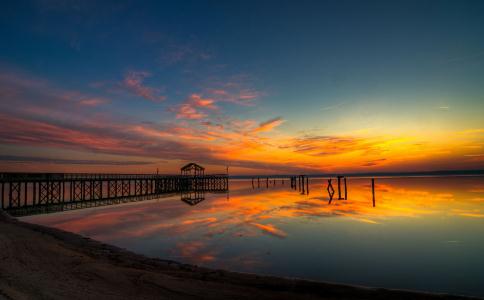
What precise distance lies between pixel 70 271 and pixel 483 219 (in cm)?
2862

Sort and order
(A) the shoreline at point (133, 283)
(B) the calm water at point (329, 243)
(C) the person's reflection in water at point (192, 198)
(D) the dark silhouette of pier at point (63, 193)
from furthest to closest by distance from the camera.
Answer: (C) the person's reflection in water at point (192, 198)
(D) the dark silhouette of pier at point (63, 193)
(B) the calm water at point (329, 243)
(A) the shoreline at point (133, 283)

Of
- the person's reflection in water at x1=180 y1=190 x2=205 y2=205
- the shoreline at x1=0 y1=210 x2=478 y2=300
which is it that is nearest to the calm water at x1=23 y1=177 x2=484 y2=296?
the shoreline at x1=0 y1=210 x2=478 y2=300

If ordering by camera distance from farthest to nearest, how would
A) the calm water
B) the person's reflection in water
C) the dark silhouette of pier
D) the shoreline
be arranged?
the person's reflection in water < the dark silhouette of pier < the calm water < the shoreline

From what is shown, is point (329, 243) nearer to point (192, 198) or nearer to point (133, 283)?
point (133, 283)

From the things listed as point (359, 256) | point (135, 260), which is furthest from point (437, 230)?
point (135, 260)

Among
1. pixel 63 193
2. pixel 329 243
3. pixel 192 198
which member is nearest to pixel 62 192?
pixel 63 193

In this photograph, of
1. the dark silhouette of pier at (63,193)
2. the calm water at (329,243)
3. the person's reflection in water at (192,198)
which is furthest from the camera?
the person's reflection in water at (192,198)

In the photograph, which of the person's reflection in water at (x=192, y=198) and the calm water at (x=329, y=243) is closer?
the calm water at (x=329, y=243)

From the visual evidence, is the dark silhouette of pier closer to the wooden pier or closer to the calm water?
the wooden pier

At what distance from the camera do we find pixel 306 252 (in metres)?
14.4

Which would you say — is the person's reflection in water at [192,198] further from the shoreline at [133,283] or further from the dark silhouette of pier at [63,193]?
the shoreline at [133,283]

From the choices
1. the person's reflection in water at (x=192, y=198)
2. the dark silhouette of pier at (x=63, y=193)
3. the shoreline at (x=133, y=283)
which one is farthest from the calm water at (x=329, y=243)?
the person's reflection in water at (x=192, y=198)

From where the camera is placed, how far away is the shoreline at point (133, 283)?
717cm

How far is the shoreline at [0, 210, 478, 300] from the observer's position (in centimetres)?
717
